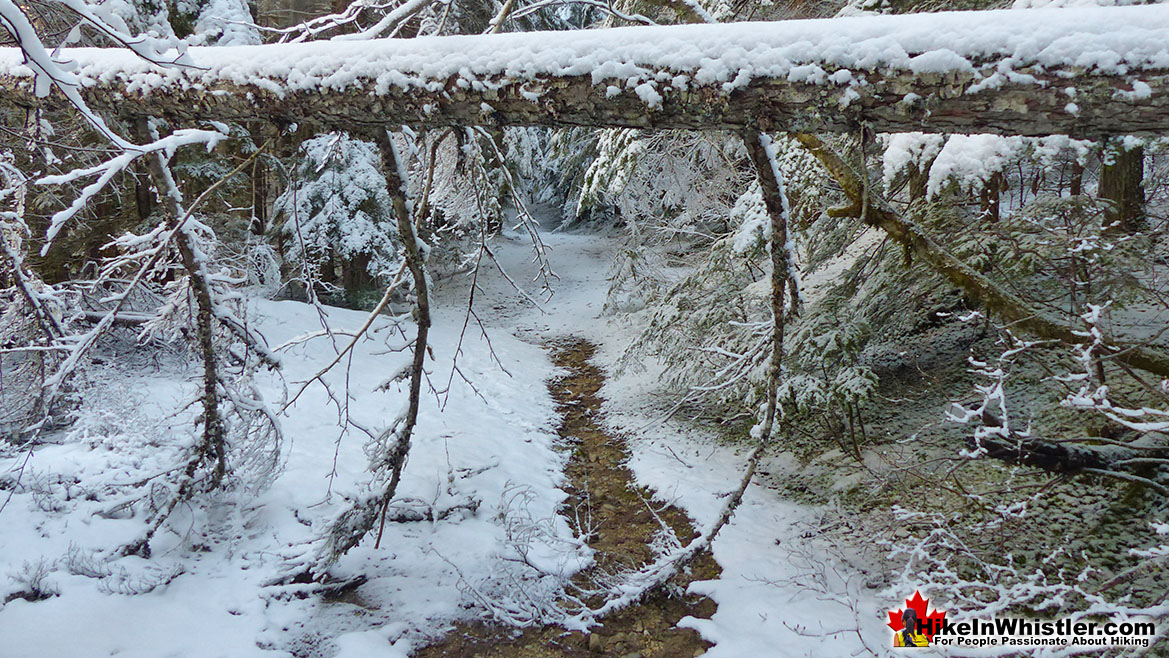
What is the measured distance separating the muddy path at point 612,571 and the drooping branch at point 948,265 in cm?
243

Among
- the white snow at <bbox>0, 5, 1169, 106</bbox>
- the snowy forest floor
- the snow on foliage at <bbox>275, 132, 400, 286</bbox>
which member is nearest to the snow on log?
the white snow at <bbox>0, 5, 1169, 106</bbox>

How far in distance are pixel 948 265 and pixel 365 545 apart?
459cm

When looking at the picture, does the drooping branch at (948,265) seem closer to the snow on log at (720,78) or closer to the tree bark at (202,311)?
the snow on log at (720,78)

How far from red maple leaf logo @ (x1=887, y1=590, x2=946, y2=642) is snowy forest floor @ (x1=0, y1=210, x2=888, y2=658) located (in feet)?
0.62

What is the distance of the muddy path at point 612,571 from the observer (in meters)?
3.88

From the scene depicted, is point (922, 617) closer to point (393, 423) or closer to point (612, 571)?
point (612, 571)

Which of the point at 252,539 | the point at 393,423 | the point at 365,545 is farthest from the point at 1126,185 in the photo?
the point at 252,539

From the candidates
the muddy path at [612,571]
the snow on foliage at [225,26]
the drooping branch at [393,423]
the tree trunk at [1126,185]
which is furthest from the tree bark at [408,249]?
the snow on foliage at [225,26]

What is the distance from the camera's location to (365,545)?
4.68 metres

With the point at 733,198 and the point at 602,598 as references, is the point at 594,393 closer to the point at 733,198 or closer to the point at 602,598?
the point at 733,198

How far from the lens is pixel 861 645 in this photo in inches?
140

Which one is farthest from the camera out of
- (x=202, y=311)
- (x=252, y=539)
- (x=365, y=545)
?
(x=365, y=545)

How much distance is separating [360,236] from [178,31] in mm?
4157

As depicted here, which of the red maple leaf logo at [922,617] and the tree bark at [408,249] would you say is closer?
the tree bark at [408,249]
